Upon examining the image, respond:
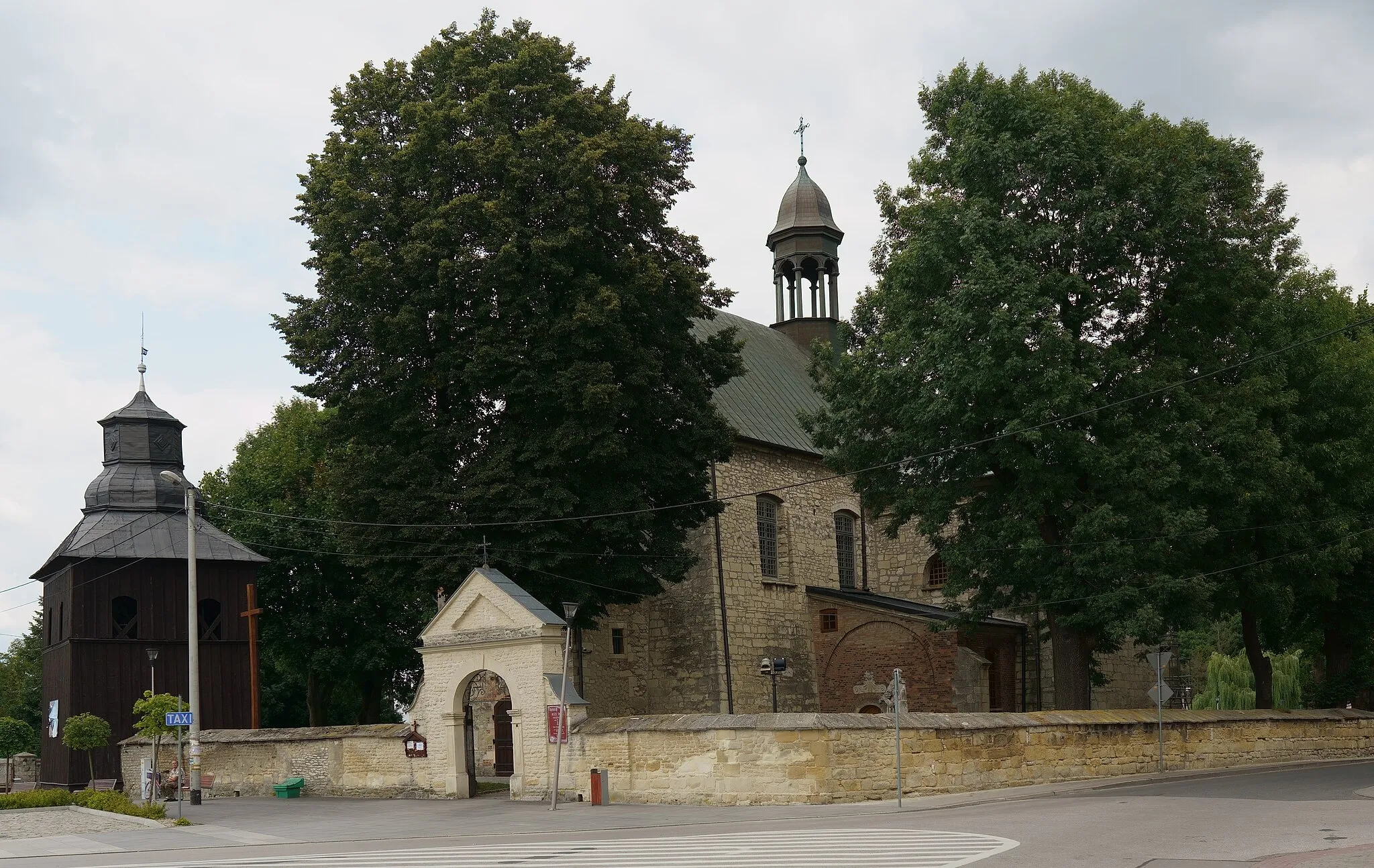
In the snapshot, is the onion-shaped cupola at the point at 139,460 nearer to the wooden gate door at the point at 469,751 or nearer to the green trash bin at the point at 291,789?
the green trash bin at the point at 291,789

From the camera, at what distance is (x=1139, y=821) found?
14.6 m

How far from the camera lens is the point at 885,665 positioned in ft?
113

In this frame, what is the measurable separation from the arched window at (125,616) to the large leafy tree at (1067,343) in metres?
20.8

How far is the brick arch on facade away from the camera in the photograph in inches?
1297

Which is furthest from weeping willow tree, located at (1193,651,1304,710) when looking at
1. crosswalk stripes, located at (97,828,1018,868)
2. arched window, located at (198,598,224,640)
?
crosswalk stripes, located at (97,828,1018,868)

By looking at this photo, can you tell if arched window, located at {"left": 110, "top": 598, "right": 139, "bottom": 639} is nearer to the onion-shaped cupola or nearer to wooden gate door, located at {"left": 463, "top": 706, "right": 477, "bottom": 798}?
the onion-shaped cupola

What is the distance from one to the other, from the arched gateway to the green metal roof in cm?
1148

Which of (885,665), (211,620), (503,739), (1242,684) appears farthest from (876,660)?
(211,620)

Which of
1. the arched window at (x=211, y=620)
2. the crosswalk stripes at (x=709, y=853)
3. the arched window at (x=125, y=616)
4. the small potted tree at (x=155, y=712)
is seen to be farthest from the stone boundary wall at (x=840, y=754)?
the arched window at (x=125, y=616)

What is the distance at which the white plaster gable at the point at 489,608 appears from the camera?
924 inches

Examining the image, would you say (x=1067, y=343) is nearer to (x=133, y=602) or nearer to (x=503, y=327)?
(x=503, y=327)

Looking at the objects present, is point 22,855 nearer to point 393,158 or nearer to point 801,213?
point 393,158

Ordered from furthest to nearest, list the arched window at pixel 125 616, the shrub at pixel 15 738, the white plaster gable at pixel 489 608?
the shrub at pixel 15 738
the arched window at pixel 125 616
the white plaster gable at pixel 489 608

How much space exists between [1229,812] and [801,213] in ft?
106
